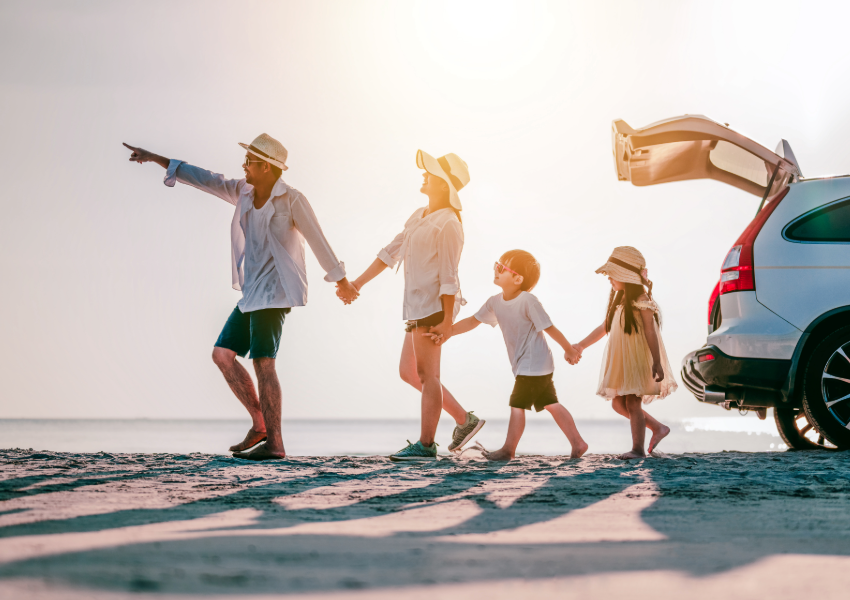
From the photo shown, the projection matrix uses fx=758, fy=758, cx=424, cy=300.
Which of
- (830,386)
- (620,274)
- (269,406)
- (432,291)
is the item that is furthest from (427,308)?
(830,386)

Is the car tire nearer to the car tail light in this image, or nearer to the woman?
the car tail light

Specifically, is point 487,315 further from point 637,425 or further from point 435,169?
point 637,425

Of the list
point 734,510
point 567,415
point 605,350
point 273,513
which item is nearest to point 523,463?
point 567,415

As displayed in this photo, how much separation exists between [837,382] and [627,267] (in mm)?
1773

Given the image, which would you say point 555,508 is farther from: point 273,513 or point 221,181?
point 221,181

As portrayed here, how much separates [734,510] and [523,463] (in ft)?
8.00

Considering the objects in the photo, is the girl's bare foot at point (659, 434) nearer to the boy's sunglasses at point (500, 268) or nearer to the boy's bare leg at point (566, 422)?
the boy's bare leg at point (566, 422)

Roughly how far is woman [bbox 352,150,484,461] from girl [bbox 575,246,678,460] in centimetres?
122

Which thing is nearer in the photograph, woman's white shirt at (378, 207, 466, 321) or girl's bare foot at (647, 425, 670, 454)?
woman's white shirt at (378, 207, 466, 321)

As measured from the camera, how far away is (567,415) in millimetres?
6000

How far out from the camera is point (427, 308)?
5.82 meters

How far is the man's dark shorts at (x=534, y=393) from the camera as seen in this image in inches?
234

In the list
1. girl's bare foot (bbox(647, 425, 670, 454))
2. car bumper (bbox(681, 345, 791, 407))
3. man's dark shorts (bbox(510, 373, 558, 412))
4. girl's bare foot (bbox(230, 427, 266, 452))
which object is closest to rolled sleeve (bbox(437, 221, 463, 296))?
man's dark shorts (bbox(510, 373, 558, 412))

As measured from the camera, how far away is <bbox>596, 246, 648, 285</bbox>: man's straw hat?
20.6ft
